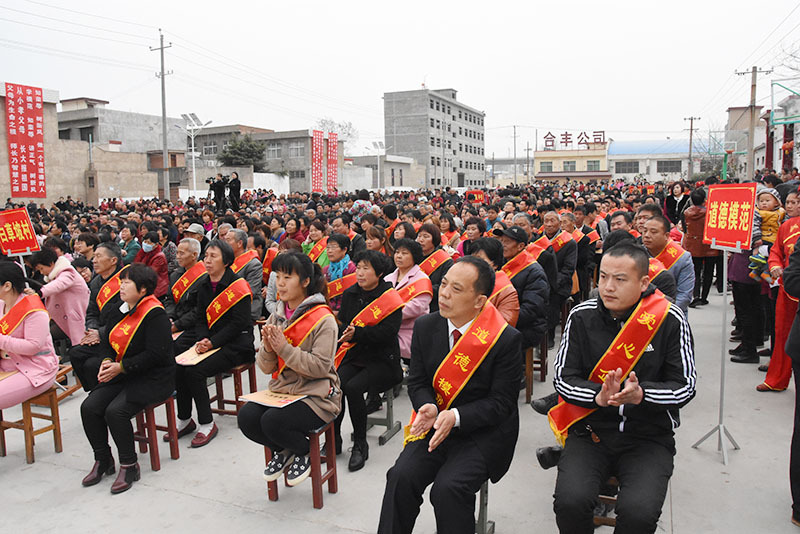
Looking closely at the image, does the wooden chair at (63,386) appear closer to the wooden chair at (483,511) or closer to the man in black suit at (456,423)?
the man in black suit at (456,423)

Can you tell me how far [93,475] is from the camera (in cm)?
364

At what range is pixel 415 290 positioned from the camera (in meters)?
4.37

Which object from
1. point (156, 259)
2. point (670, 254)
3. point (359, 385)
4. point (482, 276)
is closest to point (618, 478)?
point (482, 276)

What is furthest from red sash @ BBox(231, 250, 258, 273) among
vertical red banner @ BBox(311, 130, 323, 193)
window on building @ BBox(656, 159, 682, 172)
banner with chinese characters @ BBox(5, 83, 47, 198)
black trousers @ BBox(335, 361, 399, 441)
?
window on building @ BBox(656, 159, 682, 172)

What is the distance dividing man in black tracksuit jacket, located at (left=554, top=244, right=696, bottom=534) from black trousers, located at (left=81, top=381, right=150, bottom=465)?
276cm

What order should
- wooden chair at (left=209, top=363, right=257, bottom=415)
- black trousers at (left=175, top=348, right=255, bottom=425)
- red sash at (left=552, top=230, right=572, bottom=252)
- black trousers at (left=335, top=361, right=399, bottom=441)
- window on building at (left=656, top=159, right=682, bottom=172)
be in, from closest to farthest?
1. black trousers at (left=335, top=361, right=399, bottom=441)
2. black trousers at (left=175, top=348, right=255, bottom=425)
3. wooden chair at (left=209, top=363, right=257, bottom=415)
4. red sash at (left=552, top=230, right=572, bottom=252)
5. window on building at (left=656, top=159, right=682, bottom=172)

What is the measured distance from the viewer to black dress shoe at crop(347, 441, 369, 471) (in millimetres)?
3674

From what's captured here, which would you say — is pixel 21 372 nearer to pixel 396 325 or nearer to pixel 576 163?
pixel 396 325

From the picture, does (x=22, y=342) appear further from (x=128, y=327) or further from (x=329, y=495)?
(x=329, y=495)

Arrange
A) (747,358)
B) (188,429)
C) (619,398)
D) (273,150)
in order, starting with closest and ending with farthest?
(619,398), (188,429), (747,358), (273,150)

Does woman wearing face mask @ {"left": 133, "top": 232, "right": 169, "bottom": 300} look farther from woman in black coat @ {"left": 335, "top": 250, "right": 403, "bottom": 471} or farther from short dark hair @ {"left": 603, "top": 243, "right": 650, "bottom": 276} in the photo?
short dark hair @ {"left": 603, "top": 243, "right": 650, "bottom": 276}

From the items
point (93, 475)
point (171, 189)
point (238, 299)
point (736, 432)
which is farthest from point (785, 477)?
point (171, 189)

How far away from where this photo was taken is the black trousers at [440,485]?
2.42 metres

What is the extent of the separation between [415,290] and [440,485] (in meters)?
2.08
